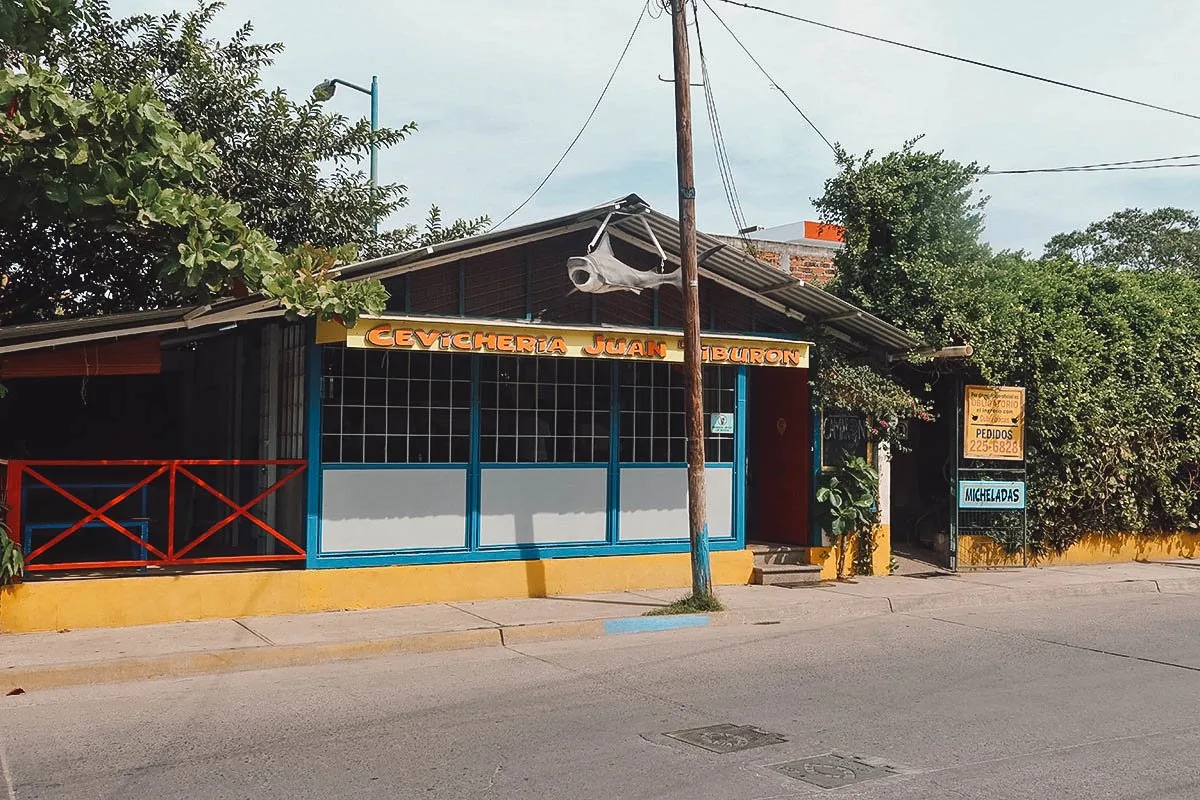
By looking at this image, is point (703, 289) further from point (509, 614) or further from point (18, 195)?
point (18, 195)

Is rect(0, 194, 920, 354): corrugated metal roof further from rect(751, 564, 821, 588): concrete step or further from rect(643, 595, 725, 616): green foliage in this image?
rect(643, 595, 725, 616): green foliage

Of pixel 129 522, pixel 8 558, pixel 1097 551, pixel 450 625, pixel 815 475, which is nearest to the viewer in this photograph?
pixel 8 558

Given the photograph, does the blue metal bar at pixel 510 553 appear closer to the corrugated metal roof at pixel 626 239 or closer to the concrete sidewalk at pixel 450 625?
the concrete sidewalk at pixel 450 625

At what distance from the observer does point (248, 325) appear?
12.6m

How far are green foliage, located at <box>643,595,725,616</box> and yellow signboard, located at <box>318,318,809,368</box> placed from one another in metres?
2.58

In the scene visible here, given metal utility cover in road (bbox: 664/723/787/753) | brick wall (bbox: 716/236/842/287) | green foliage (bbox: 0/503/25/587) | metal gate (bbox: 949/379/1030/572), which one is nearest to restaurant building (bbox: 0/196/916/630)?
green foliage (bbox: 0/503/25/587)

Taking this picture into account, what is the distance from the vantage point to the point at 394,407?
11812 millimetres

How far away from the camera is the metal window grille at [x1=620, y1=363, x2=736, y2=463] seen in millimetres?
13164

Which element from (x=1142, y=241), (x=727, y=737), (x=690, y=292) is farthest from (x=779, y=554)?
(x=1142, y=241)

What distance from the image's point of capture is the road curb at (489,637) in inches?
340

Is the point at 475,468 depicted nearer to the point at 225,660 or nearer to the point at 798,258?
the point at 225,660

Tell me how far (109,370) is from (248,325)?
251 centimetres

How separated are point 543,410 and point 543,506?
3.46ft

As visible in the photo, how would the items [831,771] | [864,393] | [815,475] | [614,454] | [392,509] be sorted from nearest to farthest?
[831,771] → [392,509] → [614,454] → [864,393] → [815,475]
